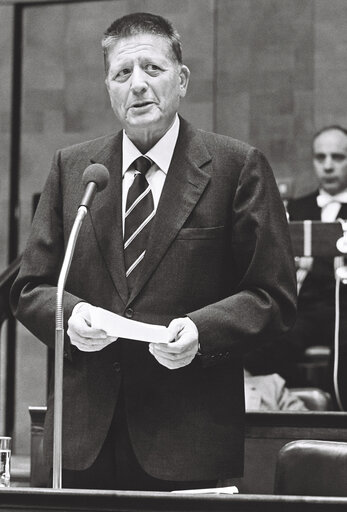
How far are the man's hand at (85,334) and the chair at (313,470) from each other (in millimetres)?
464

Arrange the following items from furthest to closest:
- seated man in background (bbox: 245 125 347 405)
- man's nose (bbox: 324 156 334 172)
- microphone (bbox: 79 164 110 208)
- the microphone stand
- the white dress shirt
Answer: man's nose (bbox: 324 156 334 172)
seated man in background (bbox: 245 125 347 405)
the white dress shirt
microphone (bbox: 79 164 110 208)
the microphone stand

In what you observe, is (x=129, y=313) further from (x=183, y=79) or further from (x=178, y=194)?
(x=183, y=79)

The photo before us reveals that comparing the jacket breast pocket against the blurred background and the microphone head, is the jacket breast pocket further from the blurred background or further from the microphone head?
the blurred background

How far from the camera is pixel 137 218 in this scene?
2598mm

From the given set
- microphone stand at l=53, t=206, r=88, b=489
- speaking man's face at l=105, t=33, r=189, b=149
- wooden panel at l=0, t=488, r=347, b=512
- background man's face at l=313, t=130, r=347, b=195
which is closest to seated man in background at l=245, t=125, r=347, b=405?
background man's face at l=313, t=130, r=347, b=195

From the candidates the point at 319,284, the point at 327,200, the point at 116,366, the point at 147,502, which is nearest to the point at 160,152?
the point at 116,366

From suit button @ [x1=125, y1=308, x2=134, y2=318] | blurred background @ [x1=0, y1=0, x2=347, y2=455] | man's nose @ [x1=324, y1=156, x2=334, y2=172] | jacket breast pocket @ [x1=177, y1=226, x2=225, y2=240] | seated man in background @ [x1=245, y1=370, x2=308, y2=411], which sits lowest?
seated man in background @ [x1=245, y1=370, x2=308, y2=411]

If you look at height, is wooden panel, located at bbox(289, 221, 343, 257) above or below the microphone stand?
above

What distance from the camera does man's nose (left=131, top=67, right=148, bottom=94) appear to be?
259cm

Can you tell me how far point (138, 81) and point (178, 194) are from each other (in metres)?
0.29

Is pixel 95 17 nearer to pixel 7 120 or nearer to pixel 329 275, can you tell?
pixel 7 120

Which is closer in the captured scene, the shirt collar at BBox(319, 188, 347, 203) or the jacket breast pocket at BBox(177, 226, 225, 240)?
the jacket breast pocket at BBox(177, 226, 225, 240)

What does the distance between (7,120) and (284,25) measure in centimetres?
206

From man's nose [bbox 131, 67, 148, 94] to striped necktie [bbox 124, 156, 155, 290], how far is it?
0.57ft
